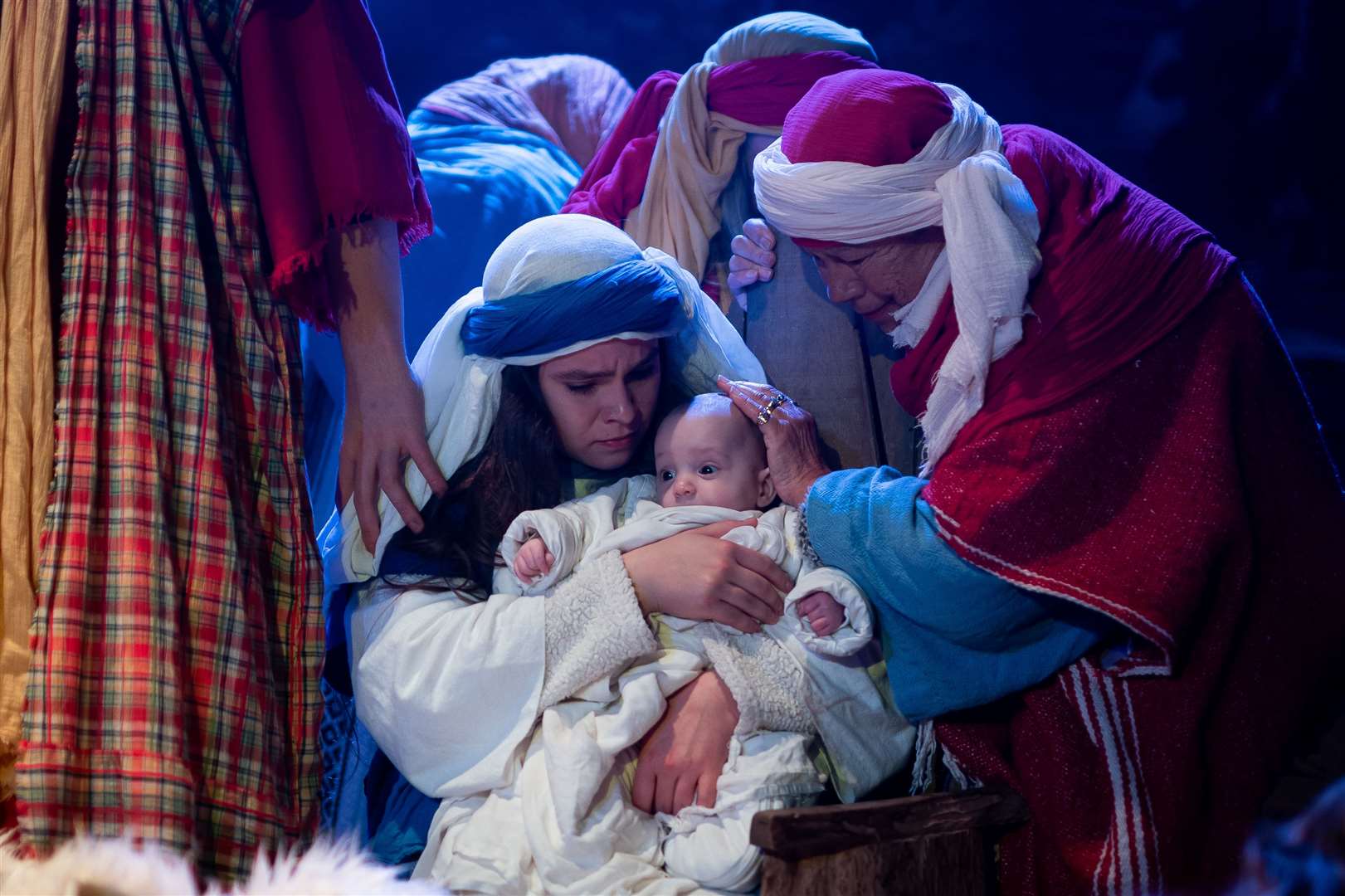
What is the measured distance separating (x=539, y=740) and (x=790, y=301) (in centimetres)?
120

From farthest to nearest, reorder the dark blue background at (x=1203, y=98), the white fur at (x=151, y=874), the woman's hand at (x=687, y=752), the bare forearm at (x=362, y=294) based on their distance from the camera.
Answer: the dark blue background at (x=1203, y=98)
the bare forearm at (x=362, y=294)
the woman's hand at (x=687, y=752)
the white fur at (x=151, y=874)

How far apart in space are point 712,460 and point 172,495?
925 mm

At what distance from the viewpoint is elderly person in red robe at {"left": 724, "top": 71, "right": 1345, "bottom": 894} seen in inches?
74.1

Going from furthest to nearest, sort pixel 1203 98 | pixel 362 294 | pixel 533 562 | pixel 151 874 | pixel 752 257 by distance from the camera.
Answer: pixel 1203 98 → pixel 752 257 → pixel 362 294 → pixel 533 562 → pixel 151 874

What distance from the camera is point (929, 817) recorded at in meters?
1.86

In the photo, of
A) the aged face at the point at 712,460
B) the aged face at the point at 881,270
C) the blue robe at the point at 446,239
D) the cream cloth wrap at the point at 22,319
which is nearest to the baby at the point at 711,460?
the aged face at the point at 712,460

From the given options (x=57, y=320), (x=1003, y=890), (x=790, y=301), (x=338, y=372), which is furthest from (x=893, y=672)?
(x=338, y=372)

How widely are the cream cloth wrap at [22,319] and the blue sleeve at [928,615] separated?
1231mm

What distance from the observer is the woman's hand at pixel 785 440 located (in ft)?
7.13

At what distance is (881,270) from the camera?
223 centimetres

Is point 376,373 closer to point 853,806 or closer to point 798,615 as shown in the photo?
point 798,615

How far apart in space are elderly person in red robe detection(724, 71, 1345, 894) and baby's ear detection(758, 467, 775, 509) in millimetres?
113

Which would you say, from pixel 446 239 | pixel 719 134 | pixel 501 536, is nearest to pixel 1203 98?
pixel 719 134

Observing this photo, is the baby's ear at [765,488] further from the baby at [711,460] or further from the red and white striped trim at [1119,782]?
the red and white striped trim at [1119,782]
